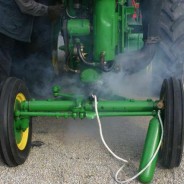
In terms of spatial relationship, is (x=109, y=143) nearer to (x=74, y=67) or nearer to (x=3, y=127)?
(x=74, y=67)

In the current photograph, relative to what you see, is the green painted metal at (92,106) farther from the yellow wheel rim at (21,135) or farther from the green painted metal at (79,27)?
the green painted metal at (79,27)

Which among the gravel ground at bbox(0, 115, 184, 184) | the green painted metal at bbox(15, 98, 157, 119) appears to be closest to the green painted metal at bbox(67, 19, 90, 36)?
the green painted metal at bbox(15, 98, 157, 119)

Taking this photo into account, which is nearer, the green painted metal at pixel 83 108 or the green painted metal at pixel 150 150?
the green painted metal at pixel 150 150

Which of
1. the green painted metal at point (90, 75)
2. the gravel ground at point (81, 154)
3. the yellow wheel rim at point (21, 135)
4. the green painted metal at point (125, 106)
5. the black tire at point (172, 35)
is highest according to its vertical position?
the black tire at point (172, 35)

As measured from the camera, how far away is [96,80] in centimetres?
315

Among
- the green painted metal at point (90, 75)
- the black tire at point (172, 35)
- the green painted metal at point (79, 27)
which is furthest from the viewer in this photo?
the black tire at point (172, 35)

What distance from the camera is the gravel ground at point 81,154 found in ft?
8.73

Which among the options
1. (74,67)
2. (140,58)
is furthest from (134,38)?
(74,67)

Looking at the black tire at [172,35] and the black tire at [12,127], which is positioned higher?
the black tire at [172,35]

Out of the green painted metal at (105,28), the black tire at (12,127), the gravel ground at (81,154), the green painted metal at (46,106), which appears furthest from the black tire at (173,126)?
the black tire at (12,127)

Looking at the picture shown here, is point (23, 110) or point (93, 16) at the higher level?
point (93, 16)

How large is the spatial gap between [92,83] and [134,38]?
675 mm

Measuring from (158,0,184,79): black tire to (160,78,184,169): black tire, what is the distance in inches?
41.2

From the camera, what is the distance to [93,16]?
9.75 feet
